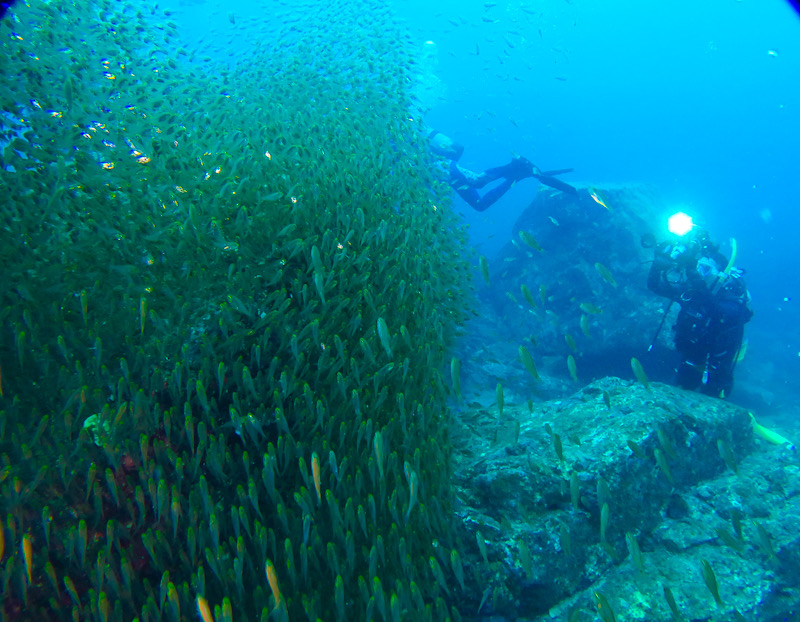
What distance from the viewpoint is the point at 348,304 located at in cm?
359

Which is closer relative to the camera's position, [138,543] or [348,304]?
[138,543]

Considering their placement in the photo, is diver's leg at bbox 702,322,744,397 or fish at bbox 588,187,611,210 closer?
diver's leg at bbox 702,322,744,397

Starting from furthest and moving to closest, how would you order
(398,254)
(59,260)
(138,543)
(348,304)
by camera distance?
(398,254), (348,304), (59,260), (138,543)

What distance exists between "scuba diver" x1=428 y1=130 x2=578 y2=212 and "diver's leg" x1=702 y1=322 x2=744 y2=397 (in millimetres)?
10925

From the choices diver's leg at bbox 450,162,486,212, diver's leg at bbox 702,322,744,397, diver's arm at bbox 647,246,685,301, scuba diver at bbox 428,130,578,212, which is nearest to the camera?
diver's leg at bbox 702,322,744,397

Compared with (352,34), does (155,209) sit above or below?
below

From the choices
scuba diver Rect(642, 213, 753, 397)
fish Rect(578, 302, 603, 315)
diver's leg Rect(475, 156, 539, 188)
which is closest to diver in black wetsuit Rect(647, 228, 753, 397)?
scuba diver Rect(642, 213, 753, 397)

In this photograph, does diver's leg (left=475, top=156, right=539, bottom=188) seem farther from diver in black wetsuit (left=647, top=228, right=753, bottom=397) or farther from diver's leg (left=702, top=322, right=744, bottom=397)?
diver's leg (left=702, top=322, right=744, bottom=397)

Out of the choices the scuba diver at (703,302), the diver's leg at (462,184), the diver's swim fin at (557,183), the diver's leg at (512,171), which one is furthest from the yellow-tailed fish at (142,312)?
the diver's swim fin at (557,183)

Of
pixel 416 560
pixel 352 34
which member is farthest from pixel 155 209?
pixel 352 34

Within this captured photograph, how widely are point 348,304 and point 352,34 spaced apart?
12.9 metres

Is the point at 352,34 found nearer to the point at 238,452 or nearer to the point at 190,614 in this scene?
the point at 238,452

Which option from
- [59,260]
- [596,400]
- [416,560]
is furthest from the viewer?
[596,400]

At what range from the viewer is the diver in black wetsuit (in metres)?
6.96
